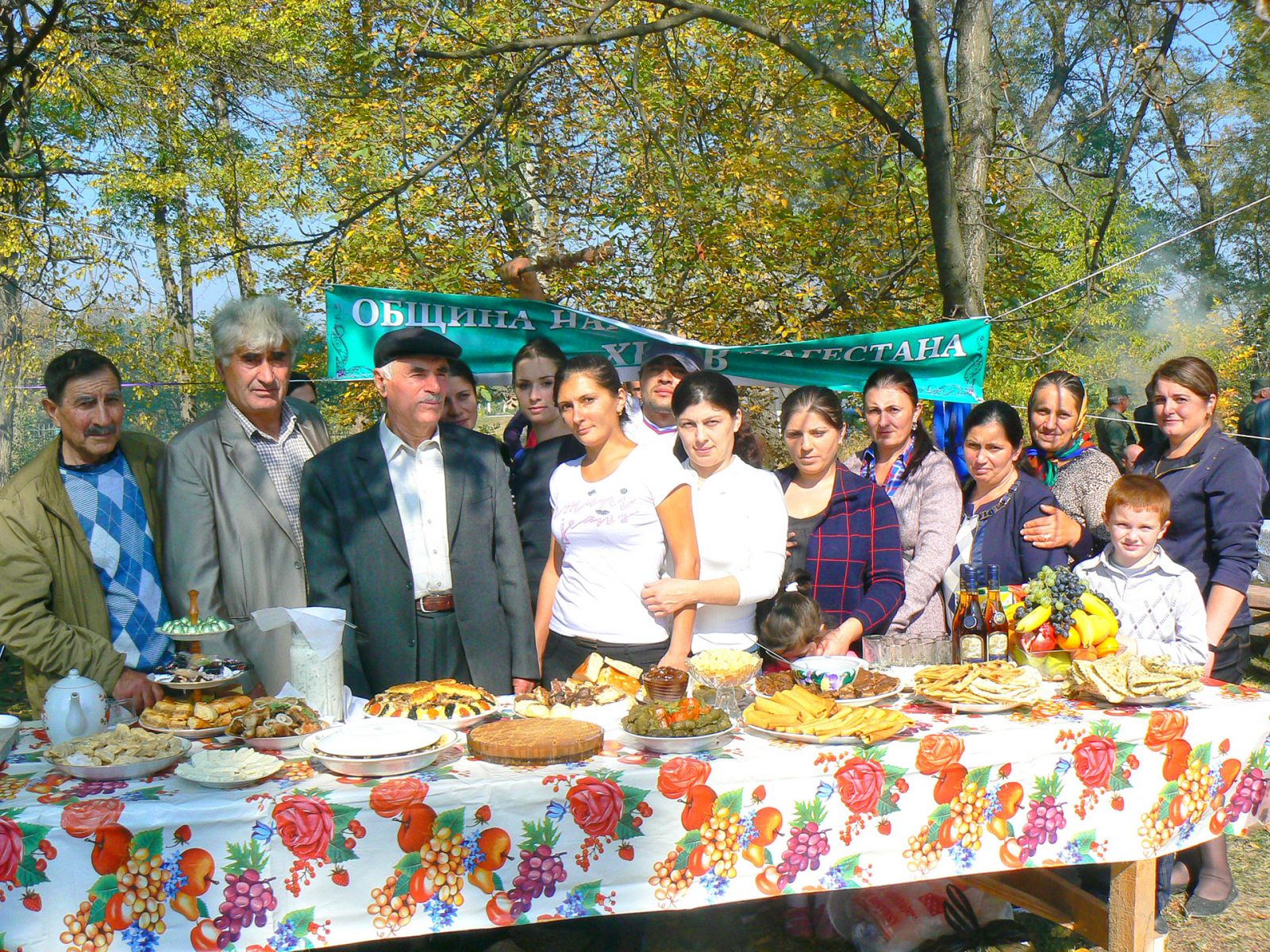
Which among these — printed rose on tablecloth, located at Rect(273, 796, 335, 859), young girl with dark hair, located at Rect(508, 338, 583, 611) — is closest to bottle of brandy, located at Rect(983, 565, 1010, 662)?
young girl with dark hair, located at Rect(508, 338, 583, 611)

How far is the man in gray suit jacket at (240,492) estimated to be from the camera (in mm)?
3047

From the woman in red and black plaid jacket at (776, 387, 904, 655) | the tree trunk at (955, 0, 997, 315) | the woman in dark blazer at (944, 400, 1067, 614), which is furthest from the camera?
the tree trunk at (955, 0, 997, 315)

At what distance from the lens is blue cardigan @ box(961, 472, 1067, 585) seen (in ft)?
11.8

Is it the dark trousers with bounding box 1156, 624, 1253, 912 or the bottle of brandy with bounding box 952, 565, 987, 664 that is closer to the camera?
the bottle of brandy with bounding box 952, 565, 987, 664

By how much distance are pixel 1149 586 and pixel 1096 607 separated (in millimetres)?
271

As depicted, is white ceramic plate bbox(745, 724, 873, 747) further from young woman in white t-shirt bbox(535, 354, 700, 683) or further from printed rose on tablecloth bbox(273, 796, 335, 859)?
printed rose on tablecloth bbox(273, 796, 335, 859)

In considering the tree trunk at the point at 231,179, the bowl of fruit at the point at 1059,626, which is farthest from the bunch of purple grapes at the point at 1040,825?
the tree trunk at the point at 231,179

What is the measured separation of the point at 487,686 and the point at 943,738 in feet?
4.34

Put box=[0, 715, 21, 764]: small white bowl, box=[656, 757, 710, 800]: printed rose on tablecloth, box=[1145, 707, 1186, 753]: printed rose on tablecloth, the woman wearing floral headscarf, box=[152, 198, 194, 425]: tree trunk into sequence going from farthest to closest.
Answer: box=[152, 198, 194, 425]: tree trunk
the woman wearing floral headscarf
box=[1145, 707, 1186, 753]: printed rose on tablecloth
box=[0, 715, 21, 764]: small white bowl
box=[656, 757, 710, 800]: printed rose on tablecloth

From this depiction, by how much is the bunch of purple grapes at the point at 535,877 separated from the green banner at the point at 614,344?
2909mm

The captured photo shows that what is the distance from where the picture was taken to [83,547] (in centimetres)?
324

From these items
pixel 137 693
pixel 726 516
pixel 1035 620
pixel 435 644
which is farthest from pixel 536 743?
pixel 1035 620

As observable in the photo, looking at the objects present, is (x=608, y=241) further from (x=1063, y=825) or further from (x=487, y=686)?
(x=1063, y=825)

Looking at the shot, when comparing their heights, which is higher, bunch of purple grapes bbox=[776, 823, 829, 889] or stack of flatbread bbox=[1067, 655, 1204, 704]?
stack of flatbread bbox=[1067, 655, 1204, 704]
